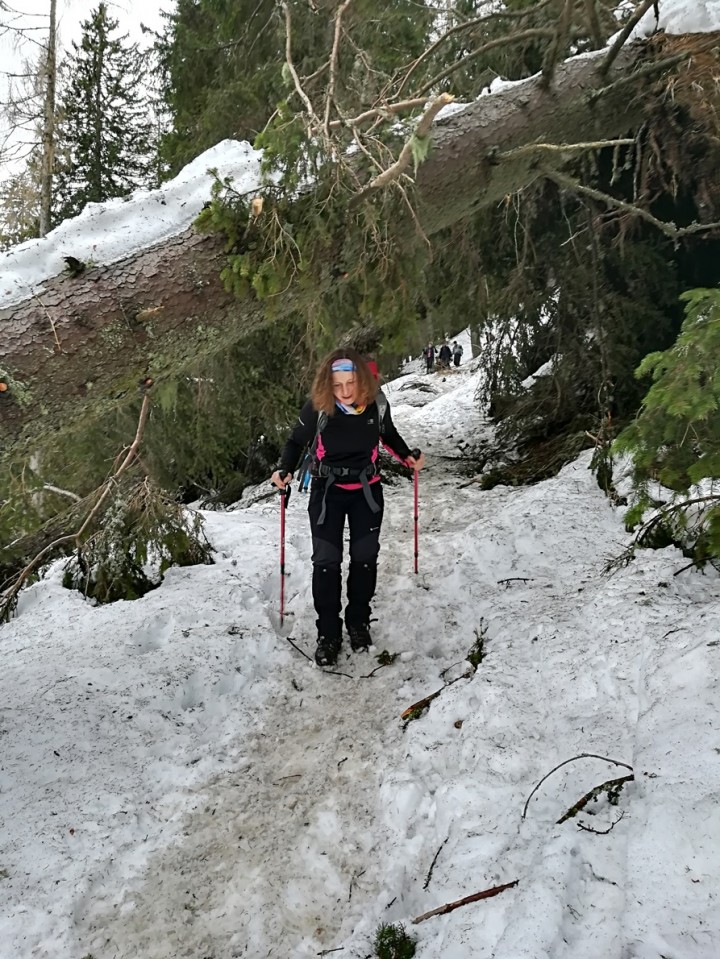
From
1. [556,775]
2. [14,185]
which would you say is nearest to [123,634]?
[556,775]

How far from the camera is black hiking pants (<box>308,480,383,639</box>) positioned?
172 inches

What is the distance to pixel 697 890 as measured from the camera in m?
1.84

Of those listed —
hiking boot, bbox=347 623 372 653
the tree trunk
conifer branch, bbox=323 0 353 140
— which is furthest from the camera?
the tree trunk

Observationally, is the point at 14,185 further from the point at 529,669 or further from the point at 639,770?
the point at 639,770

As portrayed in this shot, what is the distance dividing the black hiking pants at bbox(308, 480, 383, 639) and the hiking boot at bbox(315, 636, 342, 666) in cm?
4

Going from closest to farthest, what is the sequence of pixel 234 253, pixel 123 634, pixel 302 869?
pixel 302 869 < pixel 234 253 < pixel 123 634

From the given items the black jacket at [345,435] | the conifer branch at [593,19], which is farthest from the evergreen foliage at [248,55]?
the black jacket at [345,435]

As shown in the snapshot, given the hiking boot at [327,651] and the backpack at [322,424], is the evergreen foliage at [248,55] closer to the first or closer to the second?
the backpack at [322,424]

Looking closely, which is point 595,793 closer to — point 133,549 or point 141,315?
point 141,315

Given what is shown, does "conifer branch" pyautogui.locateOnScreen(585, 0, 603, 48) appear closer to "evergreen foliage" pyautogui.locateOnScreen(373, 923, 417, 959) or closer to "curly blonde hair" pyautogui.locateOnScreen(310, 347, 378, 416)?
"curly blonde hair" pyautogui.locateOnScreen(310, 347, 378, 416)

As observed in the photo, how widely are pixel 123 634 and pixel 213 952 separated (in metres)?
2.47

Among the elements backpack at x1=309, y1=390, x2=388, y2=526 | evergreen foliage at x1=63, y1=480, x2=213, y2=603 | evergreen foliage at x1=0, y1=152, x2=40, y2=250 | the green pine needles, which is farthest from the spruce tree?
the green pine needles

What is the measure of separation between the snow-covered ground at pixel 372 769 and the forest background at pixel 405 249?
77 centimetres

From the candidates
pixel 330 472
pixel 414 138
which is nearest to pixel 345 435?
pixel 330 472
